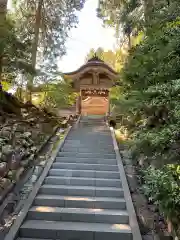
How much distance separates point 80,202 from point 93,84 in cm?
1452

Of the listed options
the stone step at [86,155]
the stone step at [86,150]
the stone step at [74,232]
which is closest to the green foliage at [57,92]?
the stone step at [86,150]

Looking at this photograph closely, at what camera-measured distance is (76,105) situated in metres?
19.5

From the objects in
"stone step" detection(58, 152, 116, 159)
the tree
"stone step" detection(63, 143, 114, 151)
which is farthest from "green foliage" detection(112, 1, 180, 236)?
the tree

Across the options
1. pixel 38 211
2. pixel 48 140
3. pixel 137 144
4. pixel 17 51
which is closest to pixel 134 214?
pixel 137 144

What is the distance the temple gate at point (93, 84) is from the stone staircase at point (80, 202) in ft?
34.6

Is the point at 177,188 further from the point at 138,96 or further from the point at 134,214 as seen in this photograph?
the point at 138,96

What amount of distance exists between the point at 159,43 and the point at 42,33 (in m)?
13.9

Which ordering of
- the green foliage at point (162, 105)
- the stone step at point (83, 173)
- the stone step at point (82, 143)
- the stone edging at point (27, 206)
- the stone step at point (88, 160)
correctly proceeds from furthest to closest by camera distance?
the stone step at point (82, 143), the stone step at point (88, 160), the stone step at point (83, 173), the stone edging at point (27, 206), the green foliage at point (162, 105)

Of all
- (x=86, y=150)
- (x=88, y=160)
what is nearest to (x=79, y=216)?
(x=88, y=160)

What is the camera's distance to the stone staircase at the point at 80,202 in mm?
4762

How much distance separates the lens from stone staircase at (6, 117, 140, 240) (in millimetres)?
4762

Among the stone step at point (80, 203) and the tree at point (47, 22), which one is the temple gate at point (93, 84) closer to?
the tree at point (47, 22)

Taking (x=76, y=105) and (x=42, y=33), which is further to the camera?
(x=76, y=105)

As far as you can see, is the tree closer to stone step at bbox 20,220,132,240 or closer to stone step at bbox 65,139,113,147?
stone step at bbox 65,139,113,147
